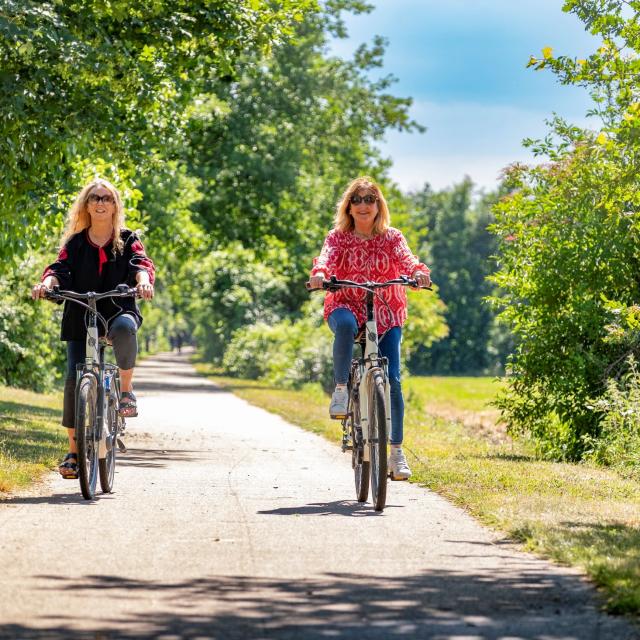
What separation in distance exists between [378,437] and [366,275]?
Answer: 124 centimetres

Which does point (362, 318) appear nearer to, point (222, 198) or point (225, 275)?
point (222, 198)

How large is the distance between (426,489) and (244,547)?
315cm

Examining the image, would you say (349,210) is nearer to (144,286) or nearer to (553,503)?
(144,286)

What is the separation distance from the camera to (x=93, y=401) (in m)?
8.47

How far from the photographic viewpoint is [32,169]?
13.3 meters

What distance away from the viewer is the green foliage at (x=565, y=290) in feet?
45.8

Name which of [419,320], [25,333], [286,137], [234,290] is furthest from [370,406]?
[234,290]

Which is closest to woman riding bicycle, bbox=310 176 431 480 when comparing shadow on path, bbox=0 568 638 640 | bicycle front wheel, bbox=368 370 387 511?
bicycle front wheel, bbox=368 370 387 511

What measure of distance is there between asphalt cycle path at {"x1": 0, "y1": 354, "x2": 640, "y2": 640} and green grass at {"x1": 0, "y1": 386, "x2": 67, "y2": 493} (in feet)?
0.86

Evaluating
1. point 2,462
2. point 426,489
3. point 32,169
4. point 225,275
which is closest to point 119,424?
point 2,462

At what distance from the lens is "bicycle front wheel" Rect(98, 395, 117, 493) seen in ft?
28.6

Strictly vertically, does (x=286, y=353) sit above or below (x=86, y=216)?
below

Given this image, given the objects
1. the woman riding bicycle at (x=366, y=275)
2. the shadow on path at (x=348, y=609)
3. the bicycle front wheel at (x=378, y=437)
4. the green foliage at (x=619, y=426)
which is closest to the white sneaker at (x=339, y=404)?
the woman riding bicycle at (x=366, y=275)

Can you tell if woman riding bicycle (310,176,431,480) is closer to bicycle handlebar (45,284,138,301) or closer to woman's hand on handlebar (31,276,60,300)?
bicycle handlebar (45,284,138,301)
